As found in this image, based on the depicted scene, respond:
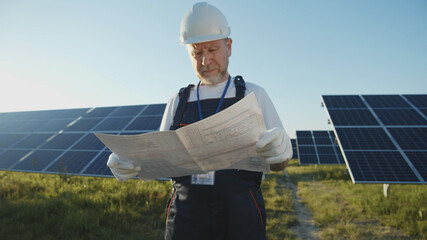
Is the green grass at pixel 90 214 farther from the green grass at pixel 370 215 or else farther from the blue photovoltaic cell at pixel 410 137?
the blue photovoltaic cell at pixel 410 137

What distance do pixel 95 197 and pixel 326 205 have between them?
5447 millimetres

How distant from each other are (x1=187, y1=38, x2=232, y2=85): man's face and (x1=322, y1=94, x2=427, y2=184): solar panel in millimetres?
4418

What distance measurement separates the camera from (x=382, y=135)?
648 centimetres

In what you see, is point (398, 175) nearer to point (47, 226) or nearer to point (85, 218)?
point (85, 218)

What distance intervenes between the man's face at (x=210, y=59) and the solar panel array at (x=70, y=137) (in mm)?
4742

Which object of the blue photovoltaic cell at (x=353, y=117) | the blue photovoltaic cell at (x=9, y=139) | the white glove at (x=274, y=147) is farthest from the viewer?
the blue photovoltaic cell at (x=9, y=139)

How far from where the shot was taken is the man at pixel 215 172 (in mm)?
1591

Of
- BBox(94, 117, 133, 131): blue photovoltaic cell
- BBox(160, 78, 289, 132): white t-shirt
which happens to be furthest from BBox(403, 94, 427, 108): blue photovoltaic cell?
BBox(94, 117, 133, 131): blue photovoltaic cell

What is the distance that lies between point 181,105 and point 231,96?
0.41 m

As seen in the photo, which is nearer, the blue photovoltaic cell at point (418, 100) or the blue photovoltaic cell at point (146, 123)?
the blue photovoltaic cell at point (146, 123)

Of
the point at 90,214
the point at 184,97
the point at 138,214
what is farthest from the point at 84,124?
the point at 184,97

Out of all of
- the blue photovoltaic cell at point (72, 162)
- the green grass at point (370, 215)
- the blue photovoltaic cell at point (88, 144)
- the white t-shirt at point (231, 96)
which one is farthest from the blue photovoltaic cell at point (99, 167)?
the green grass at point (370, 215)

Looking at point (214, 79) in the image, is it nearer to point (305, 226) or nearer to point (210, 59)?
point (210, 59)

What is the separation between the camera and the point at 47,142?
8797 mm
